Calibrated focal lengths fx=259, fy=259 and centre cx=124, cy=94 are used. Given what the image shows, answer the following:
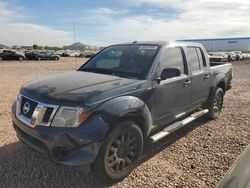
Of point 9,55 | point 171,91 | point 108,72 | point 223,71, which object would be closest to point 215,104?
point 223,71

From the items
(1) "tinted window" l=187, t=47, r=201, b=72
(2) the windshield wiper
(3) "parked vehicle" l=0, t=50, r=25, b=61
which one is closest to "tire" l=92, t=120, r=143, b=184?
(2) the windshield wiper

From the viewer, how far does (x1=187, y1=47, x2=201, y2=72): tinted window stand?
5156 mm

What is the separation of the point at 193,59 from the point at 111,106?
2678 mm

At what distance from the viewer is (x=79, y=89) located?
341 cm

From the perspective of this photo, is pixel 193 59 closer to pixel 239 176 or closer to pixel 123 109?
pixel 123 109

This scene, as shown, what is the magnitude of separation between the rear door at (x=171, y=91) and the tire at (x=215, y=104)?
137 centimetres

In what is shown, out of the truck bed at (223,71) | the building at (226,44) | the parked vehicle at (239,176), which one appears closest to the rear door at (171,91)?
the truck bed at (223,71)

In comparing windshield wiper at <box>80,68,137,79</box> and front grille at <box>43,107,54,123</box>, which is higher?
windshield wiper at <box>80,68,137,79</box>

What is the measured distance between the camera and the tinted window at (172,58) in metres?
4.34

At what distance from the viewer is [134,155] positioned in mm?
3758

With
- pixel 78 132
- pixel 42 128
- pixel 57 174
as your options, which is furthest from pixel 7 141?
pixel 78 132

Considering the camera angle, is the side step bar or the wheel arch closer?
the side step bar

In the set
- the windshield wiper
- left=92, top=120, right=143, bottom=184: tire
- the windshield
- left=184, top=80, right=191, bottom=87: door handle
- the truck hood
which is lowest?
left=92, top=120, right=143, bottom=184: tire

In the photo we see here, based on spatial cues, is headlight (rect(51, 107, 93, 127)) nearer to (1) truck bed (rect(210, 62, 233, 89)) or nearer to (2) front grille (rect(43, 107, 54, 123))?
(2) front grille (rect(43, 107, 54, 123))
